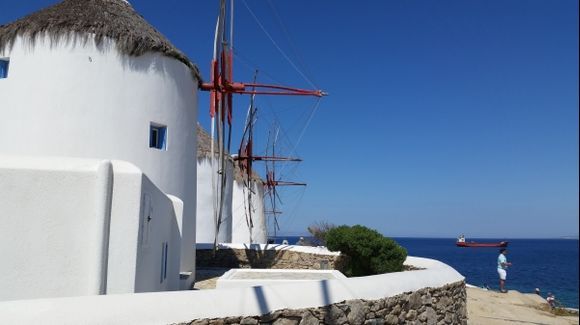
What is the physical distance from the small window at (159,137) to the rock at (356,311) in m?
6.63

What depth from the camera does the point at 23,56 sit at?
34.3 ft

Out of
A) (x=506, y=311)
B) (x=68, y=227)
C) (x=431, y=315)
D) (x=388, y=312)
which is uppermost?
(x=68, y=227)

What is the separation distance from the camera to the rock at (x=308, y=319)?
583cm

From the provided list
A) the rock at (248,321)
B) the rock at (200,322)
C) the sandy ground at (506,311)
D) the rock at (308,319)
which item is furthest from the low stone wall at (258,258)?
the rock at (200,322)

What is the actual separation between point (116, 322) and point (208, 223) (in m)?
17.5

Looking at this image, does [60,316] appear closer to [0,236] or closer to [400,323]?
[0,236]

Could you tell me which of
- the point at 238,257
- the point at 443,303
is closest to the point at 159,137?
the point at 238,257

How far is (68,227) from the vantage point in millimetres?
6496

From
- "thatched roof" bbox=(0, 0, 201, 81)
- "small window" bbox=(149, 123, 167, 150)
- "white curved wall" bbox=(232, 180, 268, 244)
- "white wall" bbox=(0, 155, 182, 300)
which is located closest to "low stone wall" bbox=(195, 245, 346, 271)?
"small window" bbox=(149, 123, 167, 150)

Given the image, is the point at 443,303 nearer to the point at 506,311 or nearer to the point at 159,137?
the point at 159,137

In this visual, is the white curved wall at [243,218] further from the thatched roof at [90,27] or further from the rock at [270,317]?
the rock at [270,317]

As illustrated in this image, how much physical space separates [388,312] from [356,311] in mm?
845

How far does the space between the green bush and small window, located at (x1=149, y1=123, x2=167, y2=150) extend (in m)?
5.69

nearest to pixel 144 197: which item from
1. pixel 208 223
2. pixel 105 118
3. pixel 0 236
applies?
pixel 0 236
